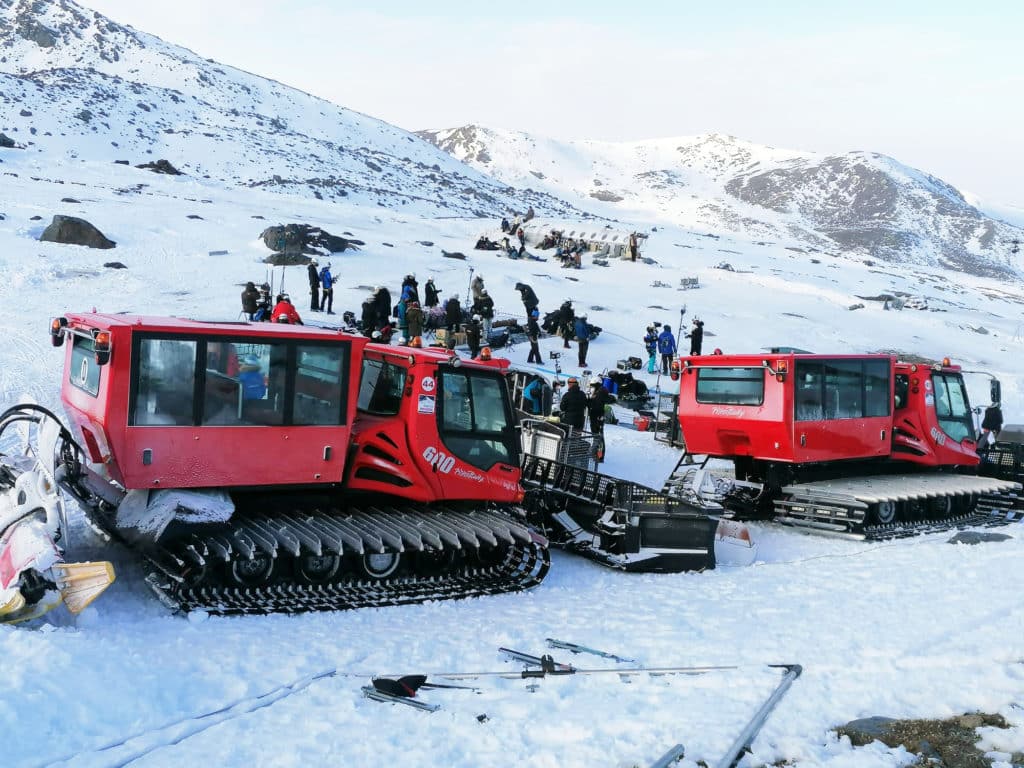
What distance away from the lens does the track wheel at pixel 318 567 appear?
318 inches

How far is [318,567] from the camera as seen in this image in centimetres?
819

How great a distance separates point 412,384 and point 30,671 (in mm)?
4223

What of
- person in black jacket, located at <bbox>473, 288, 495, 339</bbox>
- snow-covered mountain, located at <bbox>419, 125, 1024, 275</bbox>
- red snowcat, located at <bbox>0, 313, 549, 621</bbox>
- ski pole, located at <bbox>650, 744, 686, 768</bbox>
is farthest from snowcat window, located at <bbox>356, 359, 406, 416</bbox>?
snow-covered mountain, located at <bbox>419, 125, 1024, 275</bbox>

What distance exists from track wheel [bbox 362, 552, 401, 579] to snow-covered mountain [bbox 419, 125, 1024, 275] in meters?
101

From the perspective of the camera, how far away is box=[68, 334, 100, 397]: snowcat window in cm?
759

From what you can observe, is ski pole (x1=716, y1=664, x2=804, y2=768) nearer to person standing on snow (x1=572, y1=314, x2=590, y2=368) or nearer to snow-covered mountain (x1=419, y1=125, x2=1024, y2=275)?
person standing on snow (x1=572, y1=314, x2=590, y2=368)

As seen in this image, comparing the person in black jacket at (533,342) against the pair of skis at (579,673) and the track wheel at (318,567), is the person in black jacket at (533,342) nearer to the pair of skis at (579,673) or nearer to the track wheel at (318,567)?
the track wheel at (318,567)

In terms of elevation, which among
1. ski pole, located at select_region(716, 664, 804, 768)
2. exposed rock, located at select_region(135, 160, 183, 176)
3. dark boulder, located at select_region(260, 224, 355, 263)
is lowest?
ski pole, located at select_region(716, 664, 804, 768)

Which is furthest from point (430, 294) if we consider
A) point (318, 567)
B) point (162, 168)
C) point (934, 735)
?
point (162, 168)

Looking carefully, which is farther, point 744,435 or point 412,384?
point 744,435

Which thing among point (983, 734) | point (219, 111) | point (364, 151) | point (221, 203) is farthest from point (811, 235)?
point (983, 734)

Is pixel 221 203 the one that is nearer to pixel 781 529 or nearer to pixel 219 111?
pixel 781 529

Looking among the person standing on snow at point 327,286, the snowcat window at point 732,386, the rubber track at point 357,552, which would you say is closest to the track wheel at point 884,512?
the snowcat window at point 732,386

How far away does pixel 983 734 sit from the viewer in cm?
536
